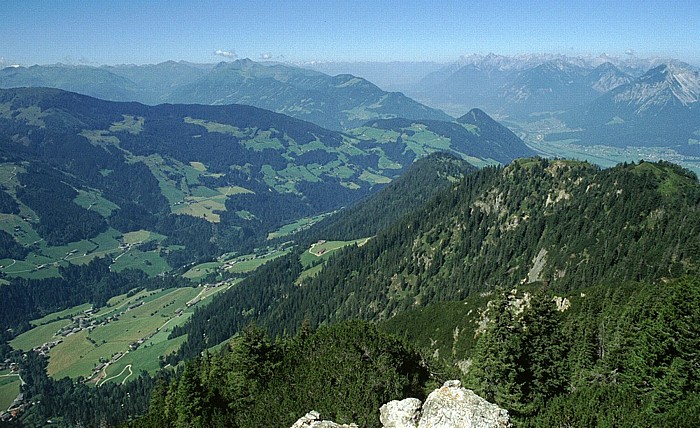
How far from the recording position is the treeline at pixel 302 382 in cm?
5053

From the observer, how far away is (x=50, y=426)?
7234 inches

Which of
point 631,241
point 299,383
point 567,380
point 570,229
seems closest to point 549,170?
point 570,229

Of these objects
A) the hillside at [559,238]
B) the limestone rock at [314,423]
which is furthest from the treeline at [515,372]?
the hillside at [559,238]

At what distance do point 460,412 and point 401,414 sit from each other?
7.18 meters

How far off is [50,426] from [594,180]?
784 feet

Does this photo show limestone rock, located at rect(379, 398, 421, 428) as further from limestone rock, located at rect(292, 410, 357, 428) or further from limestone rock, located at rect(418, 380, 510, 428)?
limestone rock, located at rect(292, 410, 357, 428)

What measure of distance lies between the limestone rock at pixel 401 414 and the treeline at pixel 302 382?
365 centimetres

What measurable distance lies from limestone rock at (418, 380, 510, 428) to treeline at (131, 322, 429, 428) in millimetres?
9630

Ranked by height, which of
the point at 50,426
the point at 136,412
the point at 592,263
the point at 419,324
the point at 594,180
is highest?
the point at 594,180

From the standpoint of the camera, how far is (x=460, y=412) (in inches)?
1455

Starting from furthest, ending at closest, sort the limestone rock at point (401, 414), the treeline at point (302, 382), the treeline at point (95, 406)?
the treeline at point (95, 406) < the treeline at point (302, 382) < the limestone rock at point (401, 414)

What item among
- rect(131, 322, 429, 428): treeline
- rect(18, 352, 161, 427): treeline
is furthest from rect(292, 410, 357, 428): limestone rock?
rect(18, 352, 161, 427): treeline

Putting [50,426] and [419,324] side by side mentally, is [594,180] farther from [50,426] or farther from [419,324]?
[50,426]

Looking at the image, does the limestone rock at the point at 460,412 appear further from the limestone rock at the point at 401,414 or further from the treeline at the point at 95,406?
the treeline at the point at 95,406
